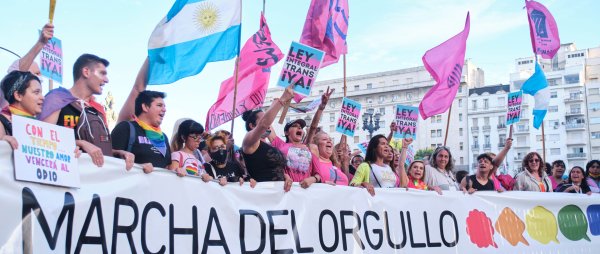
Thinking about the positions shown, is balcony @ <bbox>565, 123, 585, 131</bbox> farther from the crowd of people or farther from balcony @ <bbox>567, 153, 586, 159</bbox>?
the crowd of people

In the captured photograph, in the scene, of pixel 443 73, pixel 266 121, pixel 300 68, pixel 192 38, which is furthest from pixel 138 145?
pixel 443 73

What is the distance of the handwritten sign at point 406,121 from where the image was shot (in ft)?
29.0

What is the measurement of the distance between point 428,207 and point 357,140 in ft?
267

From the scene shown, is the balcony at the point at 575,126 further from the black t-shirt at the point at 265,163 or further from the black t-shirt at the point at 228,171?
the black t-shirt at the point at 265,163

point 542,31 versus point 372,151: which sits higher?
point 542,31

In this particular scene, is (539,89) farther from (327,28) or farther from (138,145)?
(138,145)

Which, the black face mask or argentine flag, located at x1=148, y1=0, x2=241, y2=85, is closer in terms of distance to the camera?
the black face mask

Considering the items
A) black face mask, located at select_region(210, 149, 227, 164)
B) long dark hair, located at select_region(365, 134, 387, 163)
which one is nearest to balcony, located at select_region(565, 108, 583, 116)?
long dark hair, located at select_region(365, 134, 387, 163)

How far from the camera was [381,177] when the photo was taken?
21.2 feet

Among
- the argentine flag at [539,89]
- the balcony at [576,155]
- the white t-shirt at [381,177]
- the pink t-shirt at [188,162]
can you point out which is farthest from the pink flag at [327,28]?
the balcony at [576,155]

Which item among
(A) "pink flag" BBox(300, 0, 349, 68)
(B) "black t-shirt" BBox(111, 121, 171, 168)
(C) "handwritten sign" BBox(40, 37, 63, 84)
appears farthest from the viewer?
(C) "handwritten sign" BBox(40, 37, 63, 84)

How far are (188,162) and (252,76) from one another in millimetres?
3706

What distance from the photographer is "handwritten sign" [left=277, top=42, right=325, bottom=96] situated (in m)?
5.96

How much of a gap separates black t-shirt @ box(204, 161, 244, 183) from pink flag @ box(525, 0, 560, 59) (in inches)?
275
